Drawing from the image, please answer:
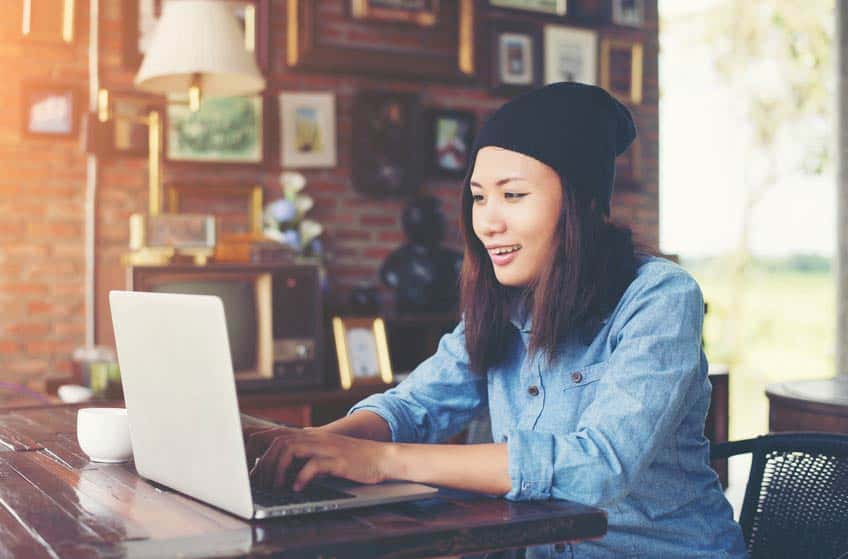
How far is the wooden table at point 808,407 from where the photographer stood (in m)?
2.59

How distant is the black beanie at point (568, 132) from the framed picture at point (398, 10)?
2702 millimetres

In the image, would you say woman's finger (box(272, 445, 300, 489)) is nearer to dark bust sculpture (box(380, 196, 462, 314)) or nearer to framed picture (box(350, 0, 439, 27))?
dark bust sculpture (box(380, 196, 462, 314))

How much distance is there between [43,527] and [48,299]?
2743mm

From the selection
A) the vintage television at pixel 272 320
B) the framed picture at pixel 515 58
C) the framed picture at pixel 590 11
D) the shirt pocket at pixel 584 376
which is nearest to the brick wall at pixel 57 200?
the vintage television at pixel 272 320

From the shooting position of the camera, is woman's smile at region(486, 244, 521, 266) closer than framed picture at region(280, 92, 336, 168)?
Yes

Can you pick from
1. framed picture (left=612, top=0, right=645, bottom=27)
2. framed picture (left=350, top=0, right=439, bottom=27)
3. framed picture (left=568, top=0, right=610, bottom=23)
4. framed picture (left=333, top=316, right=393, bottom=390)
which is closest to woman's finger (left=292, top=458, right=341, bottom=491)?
framed picture (left=333, top=316, right=393, bottom=390)

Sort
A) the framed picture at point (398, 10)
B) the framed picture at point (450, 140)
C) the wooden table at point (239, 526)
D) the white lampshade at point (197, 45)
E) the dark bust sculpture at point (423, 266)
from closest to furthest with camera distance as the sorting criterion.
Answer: the wooden table at point (239, 526) → the white lampshade at point (197, 45) → the dark bust sculpture at point (423, 266) → the framed picture at point (398, 10) → the framed picture at point (450, 140)

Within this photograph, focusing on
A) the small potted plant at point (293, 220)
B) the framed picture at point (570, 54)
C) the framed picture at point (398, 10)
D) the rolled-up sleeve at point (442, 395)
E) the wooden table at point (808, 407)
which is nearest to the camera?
the rolled-up sleeve at point (442, 395)

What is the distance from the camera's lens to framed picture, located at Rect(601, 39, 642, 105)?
4941 millimetres

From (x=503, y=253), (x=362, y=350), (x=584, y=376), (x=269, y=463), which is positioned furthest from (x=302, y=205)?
(x=269, y=463)

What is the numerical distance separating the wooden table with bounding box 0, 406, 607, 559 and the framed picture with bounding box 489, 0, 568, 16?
141 inches

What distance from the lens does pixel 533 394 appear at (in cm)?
167

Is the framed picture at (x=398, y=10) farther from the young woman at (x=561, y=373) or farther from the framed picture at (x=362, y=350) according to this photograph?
the young woman at (x=561, y=373)

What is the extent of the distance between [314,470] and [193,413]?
18 cm
